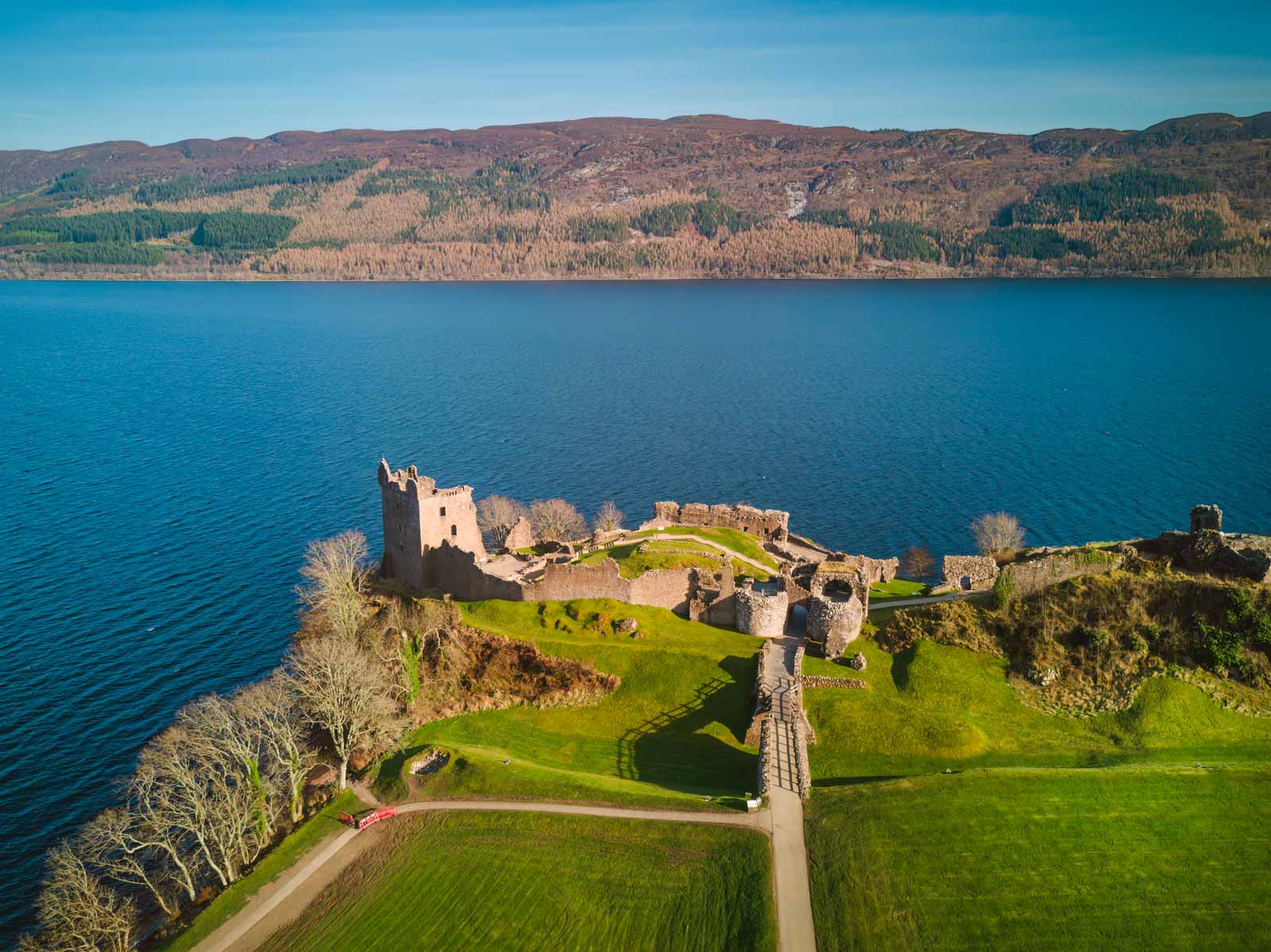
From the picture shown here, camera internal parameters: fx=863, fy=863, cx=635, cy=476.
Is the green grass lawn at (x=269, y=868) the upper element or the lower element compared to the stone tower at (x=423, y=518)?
lower

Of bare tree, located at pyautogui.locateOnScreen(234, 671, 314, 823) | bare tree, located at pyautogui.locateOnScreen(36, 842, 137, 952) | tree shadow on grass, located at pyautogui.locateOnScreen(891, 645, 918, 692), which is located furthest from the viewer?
tree shadow on grass, located at pyautogui.locateOnScreen(891, 645, 918, 692)

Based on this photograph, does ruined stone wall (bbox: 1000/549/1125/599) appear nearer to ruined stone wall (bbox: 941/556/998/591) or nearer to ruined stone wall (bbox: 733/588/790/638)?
ruined stone wall (bbox: 941/556/998/591)

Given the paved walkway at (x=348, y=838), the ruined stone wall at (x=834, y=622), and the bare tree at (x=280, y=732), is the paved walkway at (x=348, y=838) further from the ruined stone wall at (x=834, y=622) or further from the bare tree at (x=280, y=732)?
the ruined stone wall at (x=834, y=622)

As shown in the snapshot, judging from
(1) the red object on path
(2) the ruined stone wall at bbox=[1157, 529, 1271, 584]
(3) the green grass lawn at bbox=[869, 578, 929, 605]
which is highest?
(2) the ruined stone wall at bbox=[1157, 529, 1271, 584]

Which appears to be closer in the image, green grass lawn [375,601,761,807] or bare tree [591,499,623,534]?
green grass lawn [375,601,761,807]

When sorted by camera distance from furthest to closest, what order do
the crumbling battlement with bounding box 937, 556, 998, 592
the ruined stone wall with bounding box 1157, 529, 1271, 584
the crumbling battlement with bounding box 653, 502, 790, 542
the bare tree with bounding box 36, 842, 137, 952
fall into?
the crumbling battlement with bounding box 653, 502, 790, 542 → the crumbling battlement with bounding box 937, 556, 998, 592 → the ruined stone wall with bounding box 1157, 529, 1271, 584 → the bare tree with bounding box 36, 842, 137, 952

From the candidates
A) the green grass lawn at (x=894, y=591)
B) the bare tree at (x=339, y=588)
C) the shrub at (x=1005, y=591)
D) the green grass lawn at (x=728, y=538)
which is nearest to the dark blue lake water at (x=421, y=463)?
the bare tree at (x=339, y=588)

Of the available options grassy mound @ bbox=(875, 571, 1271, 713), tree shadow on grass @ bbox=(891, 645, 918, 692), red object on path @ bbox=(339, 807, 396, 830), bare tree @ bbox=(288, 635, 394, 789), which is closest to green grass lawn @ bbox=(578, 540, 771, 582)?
tree shadow on grass @ bbox=(891, 645, 918, 692)

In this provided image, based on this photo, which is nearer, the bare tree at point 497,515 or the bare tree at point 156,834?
the bare tree at point 156,834
